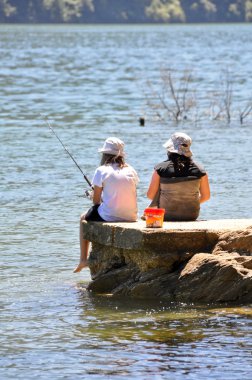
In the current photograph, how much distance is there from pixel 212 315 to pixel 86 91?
3051 cm

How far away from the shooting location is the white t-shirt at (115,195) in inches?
440

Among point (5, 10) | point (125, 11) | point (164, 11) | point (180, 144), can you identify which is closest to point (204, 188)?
point (180, 144)

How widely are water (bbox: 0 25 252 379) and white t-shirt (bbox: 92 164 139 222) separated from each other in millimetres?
746

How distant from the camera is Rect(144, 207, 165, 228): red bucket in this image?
34.6 ft

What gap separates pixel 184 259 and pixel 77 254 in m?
2.83

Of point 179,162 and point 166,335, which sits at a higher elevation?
point 179,162

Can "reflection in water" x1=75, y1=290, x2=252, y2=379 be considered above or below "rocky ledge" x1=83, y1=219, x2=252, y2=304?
below

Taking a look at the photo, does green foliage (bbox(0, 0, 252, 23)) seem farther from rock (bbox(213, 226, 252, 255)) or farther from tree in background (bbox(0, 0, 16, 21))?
rock (bbox(213, 226, 252, 255))

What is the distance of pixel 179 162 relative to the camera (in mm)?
11242

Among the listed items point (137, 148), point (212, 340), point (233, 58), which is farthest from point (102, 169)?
point (233, 58)

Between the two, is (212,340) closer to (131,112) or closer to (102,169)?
(102,169)

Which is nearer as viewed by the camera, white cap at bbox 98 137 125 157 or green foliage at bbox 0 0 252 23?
white cap at bbox 98 137 125 157

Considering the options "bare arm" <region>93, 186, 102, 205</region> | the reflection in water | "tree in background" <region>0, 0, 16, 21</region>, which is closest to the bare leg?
"bare arm" <region>93, 186, 102, 205</region>

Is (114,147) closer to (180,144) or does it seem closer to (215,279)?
(180,144)
